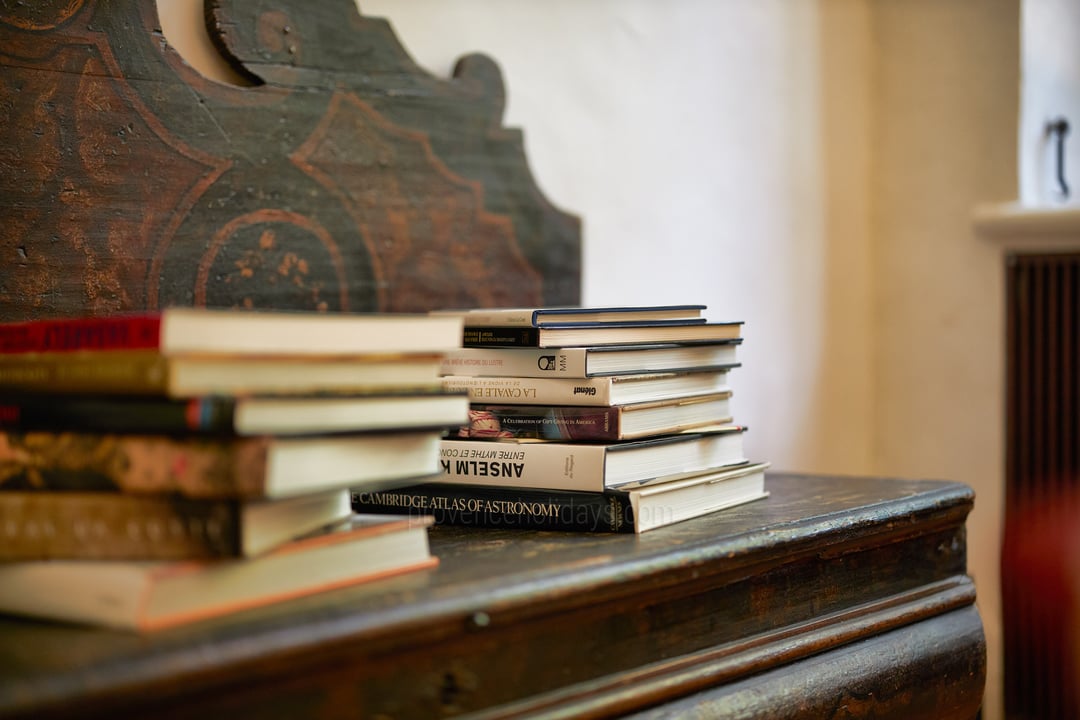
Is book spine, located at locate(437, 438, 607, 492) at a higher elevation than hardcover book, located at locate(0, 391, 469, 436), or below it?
below

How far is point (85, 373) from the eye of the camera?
27.0 inches

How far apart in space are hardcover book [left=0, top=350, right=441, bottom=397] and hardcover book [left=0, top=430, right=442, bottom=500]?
0.03 metres

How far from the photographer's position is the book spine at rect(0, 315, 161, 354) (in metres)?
0.65

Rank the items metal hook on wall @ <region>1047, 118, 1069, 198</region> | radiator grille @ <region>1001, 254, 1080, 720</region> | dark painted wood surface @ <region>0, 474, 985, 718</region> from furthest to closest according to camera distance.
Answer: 1. metal hook on wall @ <region>1047, 118, 1069, 198</region>
2. radiator grille @ <region>1001, 254, 1080, 720</region>
3. dark painted wood surface @ <region>0, 474, 985, 718</region>

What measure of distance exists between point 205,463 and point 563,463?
0.37 m

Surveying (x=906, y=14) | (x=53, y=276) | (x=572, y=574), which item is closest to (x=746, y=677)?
(x=572, y=574)

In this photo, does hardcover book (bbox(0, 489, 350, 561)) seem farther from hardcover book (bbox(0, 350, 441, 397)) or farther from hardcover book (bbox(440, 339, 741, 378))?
hardcover book (bbox(440, 339, 741, 378))

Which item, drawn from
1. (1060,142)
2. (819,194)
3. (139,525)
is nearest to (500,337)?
(139,525)

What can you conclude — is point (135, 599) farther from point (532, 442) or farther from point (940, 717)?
point (940, 717)

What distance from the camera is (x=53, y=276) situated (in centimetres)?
100

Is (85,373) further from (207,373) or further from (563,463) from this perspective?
(563,463)

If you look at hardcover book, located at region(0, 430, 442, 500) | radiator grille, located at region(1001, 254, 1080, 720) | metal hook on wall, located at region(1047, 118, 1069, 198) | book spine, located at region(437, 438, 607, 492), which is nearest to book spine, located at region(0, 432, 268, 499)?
hardcover book, located at region(0, 430, 442, 500)

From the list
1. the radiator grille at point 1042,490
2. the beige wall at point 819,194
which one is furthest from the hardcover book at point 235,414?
the radiator grille at point 1042,490

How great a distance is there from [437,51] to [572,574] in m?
0.87
